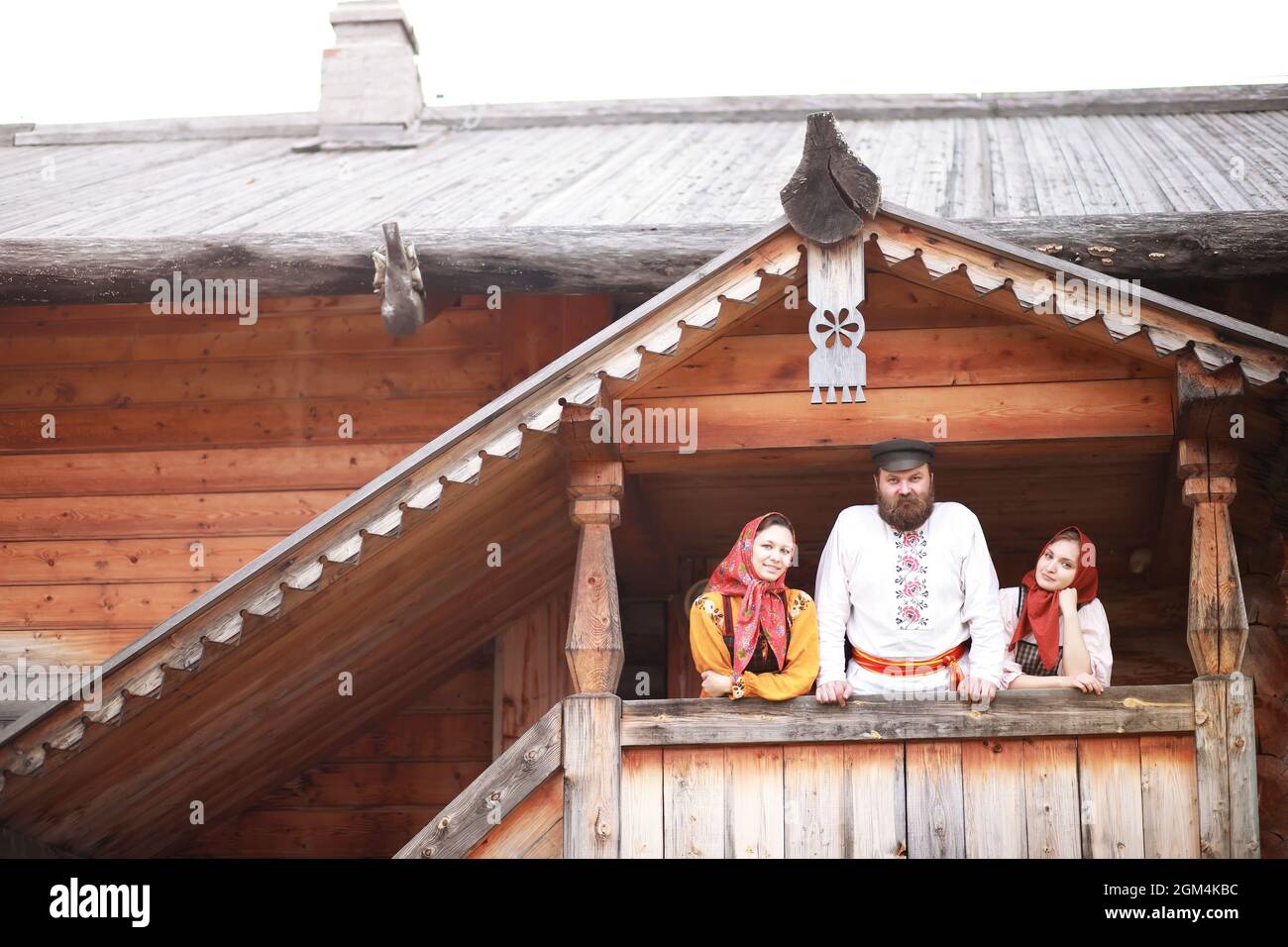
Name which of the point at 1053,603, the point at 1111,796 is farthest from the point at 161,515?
the point at 1111,796

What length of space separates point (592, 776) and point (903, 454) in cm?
187

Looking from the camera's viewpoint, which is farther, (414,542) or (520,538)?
(520,538)

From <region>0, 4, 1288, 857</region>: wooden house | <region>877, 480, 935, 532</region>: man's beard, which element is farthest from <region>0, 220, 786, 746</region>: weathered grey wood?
<region>877, 480, 935, 532</region>: man's beard

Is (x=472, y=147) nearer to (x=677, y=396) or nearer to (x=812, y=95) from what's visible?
(x=812, y=95)

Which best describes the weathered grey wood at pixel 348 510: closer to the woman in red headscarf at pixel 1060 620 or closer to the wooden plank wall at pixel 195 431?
the woman in red headscarf at pixel 1060 620

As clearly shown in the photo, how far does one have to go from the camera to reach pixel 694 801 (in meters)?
6.74

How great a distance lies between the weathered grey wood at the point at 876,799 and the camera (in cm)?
661

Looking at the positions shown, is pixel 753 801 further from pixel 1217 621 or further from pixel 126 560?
pixel 126 560

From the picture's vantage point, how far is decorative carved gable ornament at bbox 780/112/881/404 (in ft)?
22.1

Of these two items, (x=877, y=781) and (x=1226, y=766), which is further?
(x=877, y=781)

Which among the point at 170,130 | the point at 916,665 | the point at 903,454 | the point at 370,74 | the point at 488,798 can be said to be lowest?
the point at 488,798

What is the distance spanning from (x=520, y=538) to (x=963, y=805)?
8.21 ft
